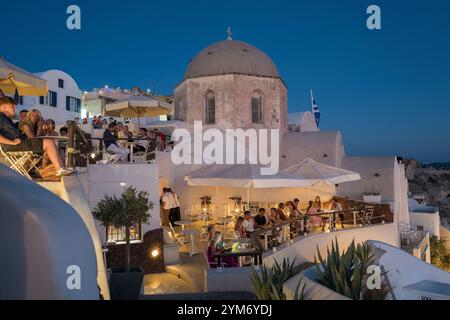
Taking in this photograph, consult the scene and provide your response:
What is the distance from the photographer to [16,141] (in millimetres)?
6707

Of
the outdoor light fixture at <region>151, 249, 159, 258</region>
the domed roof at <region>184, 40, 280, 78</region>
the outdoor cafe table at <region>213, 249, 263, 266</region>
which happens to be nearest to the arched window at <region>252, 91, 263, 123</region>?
the domed roof at <region>184, 40, 280, 78</region>

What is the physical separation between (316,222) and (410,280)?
12.1ft

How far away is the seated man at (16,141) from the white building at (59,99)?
24347mm

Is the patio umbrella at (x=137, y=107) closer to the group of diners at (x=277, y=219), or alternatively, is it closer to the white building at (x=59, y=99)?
the group of diners at (x=277, y=219)

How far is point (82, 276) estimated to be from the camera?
4.78 metres

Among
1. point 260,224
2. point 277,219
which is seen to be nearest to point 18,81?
point 260,224

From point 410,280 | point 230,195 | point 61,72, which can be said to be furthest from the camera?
point 61,72

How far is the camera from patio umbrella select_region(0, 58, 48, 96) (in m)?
8.23

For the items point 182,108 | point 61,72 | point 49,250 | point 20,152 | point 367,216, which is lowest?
point 367,216

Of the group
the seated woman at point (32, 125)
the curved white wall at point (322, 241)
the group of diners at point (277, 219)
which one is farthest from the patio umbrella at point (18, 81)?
the curved white wall at point (322, 241)

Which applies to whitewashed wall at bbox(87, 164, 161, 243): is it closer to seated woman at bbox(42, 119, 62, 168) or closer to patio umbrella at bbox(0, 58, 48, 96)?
patio umbrella at bbox(0, 58, 48, 96)

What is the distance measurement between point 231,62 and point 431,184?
53701mm
